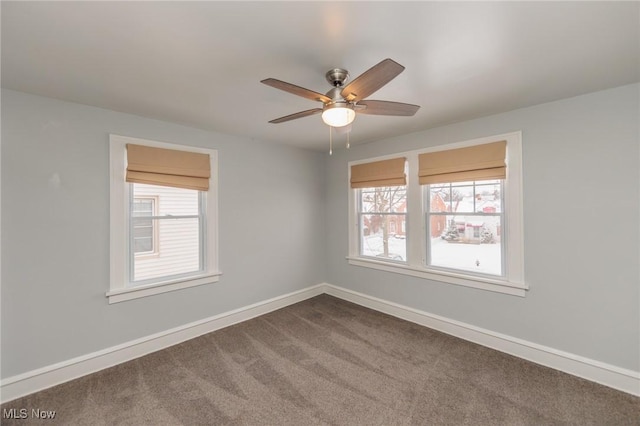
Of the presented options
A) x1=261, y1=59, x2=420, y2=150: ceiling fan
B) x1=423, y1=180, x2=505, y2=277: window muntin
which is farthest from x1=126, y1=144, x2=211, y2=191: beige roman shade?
x1=423, y1=180, x2=505, y2=277: window muntin

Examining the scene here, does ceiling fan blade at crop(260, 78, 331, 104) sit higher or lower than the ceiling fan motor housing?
lower

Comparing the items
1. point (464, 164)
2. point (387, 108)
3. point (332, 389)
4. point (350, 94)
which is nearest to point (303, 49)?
point (350, 94)

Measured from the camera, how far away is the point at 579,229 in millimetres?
2340

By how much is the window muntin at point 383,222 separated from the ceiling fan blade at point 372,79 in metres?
2.23

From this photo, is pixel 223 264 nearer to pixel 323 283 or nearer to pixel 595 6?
pixel 323 283

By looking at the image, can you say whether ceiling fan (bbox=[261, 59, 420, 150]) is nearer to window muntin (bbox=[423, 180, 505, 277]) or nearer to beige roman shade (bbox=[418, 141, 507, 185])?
beige roman shade (bbox=[418, 141, 507, 185])

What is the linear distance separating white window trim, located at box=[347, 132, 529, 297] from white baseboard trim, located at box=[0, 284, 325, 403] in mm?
1867

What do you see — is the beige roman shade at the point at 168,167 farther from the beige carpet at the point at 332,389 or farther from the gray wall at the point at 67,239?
the beige carpet at the point at 332,389

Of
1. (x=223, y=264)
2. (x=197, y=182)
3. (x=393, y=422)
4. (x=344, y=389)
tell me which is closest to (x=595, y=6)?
(x=393, y=422)

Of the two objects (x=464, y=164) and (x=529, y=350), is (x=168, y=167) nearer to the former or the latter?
(x=464, y=164)

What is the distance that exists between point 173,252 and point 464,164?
3487 mm

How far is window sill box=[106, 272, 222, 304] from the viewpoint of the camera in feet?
8.46

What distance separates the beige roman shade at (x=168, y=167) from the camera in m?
2.67

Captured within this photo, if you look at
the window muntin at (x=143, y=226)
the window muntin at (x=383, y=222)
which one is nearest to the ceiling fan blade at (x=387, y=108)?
the window muntin at (x=383, y=222)
